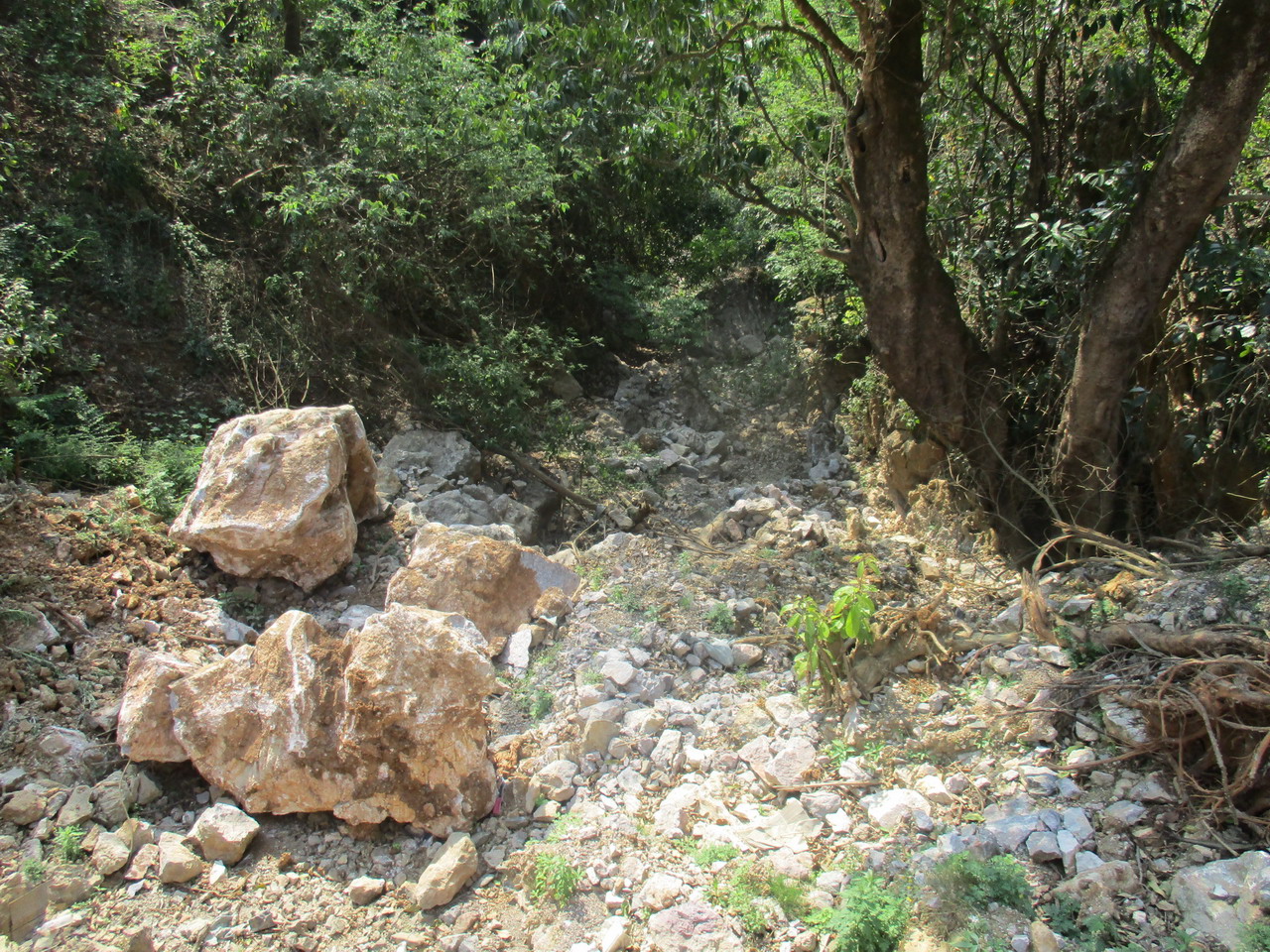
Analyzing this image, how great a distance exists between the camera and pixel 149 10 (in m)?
6.79

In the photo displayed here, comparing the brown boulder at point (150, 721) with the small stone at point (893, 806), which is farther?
the brown boulder at point (150, 721)

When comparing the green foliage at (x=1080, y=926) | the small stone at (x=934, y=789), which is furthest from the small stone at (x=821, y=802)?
the green foliage at (x=1080, y=926)

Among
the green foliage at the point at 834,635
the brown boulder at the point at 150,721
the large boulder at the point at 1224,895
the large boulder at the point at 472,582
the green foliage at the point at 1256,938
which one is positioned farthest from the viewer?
the large boulder at the point at 472,582

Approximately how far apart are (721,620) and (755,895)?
158 cm

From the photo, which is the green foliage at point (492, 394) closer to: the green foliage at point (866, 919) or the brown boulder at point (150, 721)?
the brown boulder at point (150, 721)

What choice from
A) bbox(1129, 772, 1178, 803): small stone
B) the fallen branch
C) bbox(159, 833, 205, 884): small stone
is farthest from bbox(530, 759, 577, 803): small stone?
the fallen branch

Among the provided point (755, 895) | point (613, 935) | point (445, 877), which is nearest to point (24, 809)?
point (445, 877)

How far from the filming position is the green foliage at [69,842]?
245cm

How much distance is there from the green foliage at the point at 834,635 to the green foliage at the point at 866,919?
1.01m

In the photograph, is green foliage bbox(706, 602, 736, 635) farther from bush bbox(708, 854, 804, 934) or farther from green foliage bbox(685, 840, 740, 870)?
bush bbox(708, 854, 804, 934)

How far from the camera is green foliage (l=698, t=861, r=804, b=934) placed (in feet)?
7.25

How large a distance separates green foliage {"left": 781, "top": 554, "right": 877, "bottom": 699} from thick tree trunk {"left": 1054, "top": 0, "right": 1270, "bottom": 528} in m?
1.78

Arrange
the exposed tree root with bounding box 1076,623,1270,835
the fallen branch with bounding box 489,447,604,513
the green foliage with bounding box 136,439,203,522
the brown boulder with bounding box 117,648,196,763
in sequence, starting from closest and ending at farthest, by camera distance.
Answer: the exposed tree root with bounding box 1076,623,1270,835
the brown boulder with bounding box 117,648,196,763
the green foliage with bounding box 136,439,203,522
the fallen branch with bounding box 489,447,604,513

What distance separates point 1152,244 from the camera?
354cm
